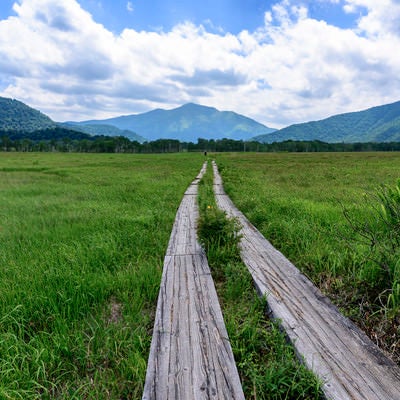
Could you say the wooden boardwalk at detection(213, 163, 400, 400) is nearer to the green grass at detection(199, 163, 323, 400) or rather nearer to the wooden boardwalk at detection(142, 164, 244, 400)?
the green grass at detection(199, 163, 323, 400)

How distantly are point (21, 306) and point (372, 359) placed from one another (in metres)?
3.50

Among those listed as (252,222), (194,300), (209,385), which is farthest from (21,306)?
(252,222)

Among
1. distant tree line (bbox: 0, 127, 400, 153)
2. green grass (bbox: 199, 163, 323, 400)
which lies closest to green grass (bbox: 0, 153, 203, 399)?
green grass (bbox: 199, 163, 323, 400)

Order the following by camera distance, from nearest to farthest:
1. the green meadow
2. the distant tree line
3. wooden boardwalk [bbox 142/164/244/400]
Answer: wooden boardwalk [bbox 142/164/244/400], the green meadow, the distant tree line

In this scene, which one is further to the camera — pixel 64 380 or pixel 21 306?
pixel 21 306

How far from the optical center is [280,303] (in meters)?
2.68

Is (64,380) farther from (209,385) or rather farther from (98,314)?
(209,385)

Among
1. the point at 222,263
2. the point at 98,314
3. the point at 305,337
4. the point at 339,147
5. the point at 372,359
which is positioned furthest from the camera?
the point at 339,147

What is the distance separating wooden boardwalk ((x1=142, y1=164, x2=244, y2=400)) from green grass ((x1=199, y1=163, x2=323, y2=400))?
0.18 metres

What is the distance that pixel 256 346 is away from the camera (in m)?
2.26

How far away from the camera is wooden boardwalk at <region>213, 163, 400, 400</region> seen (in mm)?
1717

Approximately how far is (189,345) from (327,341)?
125 centimetres

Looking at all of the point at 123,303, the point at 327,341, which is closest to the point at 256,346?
the point at 327,341

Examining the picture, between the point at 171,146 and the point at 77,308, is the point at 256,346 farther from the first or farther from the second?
the point at 171,146
